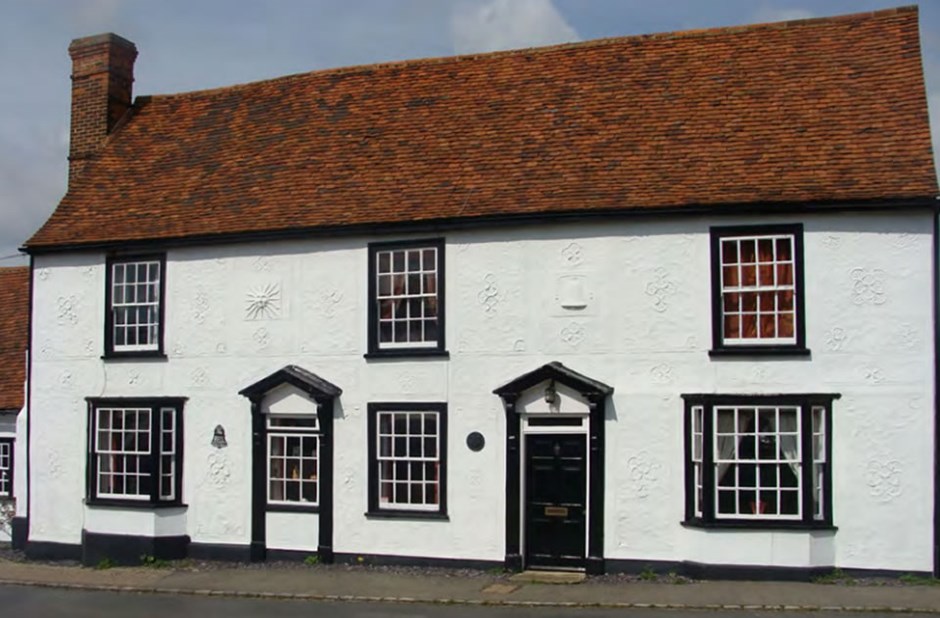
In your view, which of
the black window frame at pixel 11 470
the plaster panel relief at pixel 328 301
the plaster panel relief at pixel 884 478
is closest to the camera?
the plaster panel relief at pixel 884 478

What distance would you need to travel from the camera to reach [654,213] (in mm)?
16812

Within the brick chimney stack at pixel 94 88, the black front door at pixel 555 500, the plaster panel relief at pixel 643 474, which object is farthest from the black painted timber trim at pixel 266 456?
the brick chimney stack at pixel 94 88

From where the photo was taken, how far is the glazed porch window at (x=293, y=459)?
18609mm

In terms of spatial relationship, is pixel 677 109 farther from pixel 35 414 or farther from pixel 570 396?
pixel 35 414

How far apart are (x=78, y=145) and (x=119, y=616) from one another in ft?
36.4

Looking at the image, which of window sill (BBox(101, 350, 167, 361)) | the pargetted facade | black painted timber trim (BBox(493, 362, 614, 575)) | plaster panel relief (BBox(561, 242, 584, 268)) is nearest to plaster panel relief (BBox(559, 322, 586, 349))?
the pargetted facade

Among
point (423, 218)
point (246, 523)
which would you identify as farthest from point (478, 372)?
point (246, 523)

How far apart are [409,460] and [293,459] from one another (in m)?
2.18

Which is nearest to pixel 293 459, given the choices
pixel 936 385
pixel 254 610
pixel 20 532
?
pixel 254 610

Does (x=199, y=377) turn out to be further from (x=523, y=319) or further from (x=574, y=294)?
(x=574, y=294)

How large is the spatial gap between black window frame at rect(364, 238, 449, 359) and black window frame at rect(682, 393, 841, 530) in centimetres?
404

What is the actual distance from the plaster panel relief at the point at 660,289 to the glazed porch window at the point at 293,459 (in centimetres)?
599

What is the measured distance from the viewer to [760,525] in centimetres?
1606

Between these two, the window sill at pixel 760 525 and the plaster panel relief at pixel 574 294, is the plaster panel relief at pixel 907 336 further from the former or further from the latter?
the plaster panel relief at pixel 574 294
